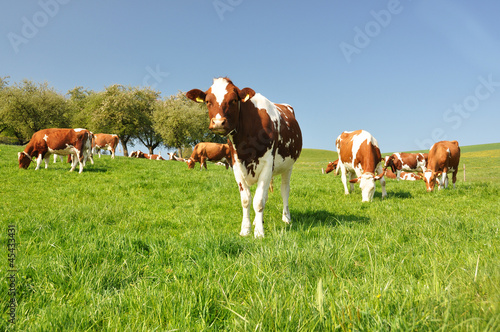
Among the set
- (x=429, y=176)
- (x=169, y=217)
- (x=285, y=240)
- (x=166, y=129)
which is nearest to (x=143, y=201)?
(x=169, y=217)

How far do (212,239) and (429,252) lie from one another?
2.47m

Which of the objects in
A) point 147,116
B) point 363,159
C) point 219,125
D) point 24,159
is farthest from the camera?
point 147,116

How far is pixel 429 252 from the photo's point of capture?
320 centimetres

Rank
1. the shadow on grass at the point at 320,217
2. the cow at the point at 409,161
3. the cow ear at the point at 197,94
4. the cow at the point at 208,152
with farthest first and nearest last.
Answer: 1. the cow at the point at 409,161
2. the cow at the point at 208,152
3. the shadow on grass at the point at 320,217
4. the cow ear at the point at 197,94

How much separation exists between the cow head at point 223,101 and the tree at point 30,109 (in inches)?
2039

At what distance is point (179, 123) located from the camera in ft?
159

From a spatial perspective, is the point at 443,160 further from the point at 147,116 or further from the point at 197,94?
the point at 147,116

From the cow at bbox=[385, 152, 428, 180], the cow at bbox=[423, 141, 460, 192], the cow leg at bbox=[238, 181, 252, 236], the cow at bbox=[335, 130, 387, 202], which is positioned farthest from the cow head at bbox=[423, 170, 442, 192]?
the cow at bbox=[385, 152, 428, 180]

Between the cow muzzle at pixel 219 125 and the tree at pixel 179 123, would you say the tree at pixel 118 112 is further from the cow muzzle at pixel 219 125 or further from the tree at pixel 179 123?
the cow muzzle at pixel 219 125

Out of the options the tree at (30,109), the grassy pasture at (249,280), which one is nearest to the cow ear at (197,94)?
the grassy pasture at (249,280)

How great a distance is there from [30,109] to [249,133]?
5344 centimetres

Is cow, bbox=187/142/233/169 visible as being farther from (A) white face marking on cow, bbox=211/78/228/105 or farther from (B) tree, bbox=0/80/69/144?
(B) tree, bbox=0/80/69/144

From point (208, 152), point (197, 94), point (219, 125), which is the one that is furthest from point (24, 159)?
point (219, 125)

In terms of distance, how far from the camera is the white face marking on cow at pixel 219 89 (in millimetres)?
4656
